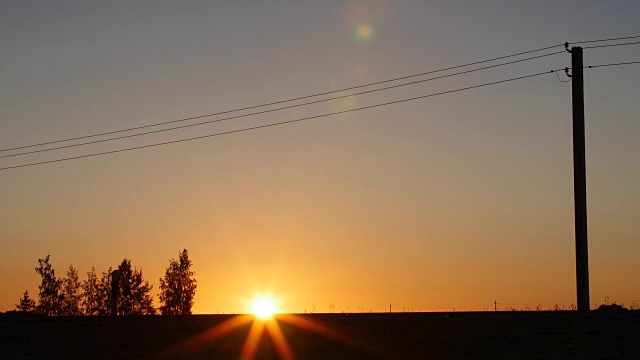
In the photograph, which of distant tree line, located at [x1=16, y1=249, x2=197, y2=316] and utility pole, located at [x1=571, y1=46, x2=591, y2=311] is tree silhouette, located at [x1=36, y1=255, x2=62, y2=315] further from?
utility pole, located at [x1=571, y1=46, x2=591, y2=311]

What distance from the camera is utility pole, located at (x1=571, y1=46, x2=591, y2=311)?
124 ft

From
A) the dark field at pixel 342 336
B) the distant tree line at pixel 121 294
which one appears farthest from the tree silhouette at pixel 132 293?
the dark field at pixel 342 336

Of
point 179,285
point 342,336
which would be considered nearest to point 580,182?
point 342,336

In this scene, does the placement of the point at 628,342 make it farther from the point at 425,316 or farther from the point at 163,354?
the point at 163,354

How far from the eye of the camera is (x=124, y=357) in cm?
2931

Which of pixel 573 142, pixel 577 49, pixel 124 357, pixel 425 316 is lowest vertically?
pixel 124 357

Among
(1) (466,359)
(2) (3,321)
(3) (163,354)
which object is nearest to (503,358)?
(1) (466,359)

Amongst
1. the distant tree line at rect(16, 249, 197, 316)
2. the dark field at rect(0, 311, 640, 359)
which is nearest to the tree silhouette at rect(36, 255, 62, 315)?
the distant tree line at rect(16, 249, 197, 316)

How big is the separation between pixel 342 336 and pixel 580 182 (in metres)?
14.2

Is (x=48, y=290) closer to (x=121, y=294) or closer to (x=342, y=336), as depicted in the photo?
(x=121, y=294)

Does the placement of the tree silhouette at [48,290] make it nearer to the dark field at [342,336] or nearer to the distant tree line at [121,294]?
the distant tree line at [121,294]

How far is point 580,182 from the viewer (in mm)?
39125

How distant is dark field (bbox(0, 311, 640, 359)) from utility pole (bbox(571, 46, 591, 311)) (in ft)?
14.6

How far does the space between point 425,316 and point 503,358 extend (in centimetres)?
554
